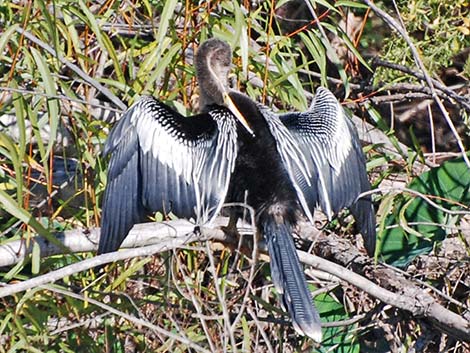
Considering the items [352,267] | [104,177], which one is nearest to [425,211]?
[352,267]

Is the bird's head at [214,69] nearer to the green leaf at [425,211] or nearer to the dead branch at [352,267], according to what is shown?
the dead branch at [352,267]

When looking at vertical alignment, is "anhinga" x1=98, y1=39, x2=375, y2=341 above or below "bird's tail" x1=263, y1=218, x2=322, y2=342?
above

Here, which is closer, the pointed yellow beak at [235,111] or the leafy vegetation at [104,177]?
the leafy vegetation at [104,177]

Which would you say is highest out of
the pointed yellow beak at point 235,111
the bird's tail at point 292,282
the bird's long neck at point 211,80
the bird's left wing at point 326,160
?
the bird's long neck at point 211,80

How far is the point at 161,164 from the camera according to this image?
3.08 metres

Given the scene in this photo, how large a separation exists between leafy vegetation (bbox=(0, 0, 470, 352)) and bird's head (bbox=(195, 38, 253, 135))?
0.05 m

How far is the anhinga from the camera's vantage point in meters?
2.96

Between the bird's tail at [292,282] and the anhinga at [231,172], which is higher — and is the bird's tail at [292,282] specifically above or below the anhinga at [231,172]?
below

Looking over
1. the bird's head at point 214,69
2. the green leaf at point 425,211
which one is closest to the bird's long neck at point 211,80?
the bird's head at point 214,69

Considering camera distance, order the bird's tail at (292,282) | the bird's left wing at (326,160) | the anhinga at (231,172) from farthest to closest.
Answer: the bird's left wing at (326,160)
the anhinga at (231,172)
the bird's tail at (292,282)

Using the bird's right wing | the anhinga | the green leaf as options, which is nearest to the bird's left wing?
the anhinga

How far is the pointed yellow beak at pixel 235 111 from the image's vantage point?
3176 millimetres

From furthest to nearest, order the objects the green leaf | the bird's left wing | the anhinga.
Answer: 1. the green leaf
2. the bird's left wing
3. the anhinga

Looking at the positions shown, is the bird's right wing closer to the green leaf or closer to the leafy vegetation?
the leafy vegetation
